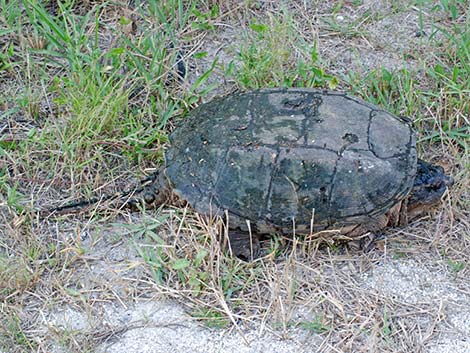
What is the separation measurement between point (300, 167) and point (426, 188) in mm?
548

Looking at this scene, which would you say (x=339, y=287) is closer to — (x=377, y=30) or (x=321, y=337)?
(x=321, y=337)

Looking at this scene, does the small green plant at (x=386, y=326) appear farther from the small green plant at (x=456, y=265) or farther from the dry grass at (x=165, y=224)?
the small green plant at (x=456, y=265)

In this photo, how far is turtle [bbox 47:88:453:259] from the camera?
9.29 ft

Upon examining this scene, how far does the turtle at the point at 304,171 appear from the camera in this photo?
2.83m

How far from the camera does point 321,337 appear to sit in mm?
2656

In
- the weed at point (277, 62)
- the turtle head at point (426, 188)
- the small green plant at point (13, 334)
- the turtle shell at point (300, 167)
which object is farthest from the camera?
the weed at point (277, 62)

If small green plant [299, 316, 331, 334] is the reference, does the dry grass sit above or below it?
above

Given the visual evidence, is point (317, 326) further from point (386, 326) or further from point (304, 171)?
point (304, 171)

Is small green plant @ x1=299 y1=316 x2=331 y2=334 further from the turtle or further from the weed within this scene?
the weed

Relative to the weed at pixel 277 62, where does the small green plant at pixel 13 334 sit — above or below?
below

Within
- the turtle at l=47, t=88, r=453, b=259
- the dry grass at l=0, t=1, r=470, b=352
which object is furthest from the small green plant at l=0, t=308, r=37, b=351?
the turtle at l=47, t=88, r=453, b=259

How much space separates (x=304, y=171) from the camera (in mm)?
2836

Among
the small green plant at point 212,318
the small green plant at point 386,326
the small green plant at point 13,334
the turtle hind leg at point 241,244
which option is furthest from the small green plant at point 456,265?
the small green plant at point 13,334

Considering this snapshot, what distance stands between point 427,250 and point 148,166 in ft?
4.22
